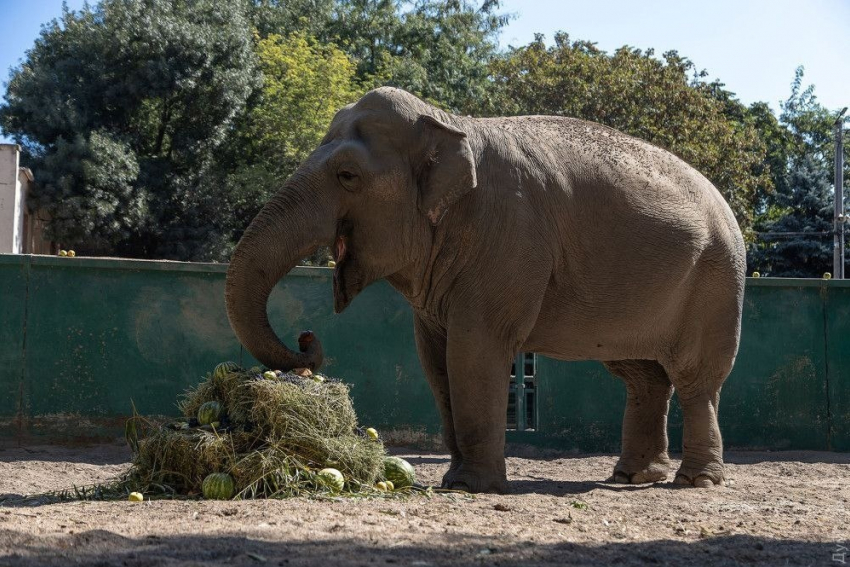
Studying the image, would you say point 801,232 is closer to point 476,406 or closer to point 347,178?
point 476,406

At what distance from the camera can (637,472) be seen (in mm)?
8852

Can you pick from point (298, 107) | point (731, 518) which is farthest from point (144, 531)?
point (298, 107)

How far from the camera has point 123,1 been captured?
Result: 3169cm

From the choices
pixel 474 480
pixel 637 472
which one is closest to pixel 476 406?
pixel 474 480

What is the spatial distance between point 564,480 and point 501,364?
2.13m

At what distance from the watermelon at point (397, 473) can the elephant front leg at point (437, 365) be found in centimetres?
92

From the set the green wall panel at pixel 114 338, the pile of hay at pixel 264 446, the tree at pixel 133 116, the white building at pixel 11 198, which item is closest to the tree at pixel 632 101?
the tree at pixel 133 116

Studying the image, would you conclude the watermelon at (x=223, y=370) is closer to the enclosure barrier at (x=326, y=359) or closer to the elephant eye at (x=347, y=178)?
the elephant eye at (x=347, y=178)

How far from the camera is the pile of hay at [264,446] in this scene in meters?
6.28

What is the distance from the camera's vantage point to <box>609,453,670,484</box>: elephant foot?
29.0ft

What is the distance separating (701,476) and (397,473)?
2.93 m

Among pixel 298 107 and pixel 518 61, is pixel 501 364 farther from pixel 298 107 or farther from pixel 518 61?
pixel 298 107

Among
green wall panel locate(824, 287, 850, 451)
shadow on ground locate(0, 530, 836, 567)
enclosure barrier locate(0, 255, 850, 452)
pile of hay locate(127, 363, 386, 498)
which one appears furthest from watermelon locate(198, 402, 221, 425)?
green wall panel locate(824, 287, 850, 451)

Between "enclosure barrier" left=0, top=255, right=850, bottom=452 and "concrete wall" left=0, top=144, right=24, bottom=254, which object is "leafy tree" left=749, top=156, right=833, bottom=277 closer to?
"concrete wall" left=0, top=144, right=24, bottom=254
